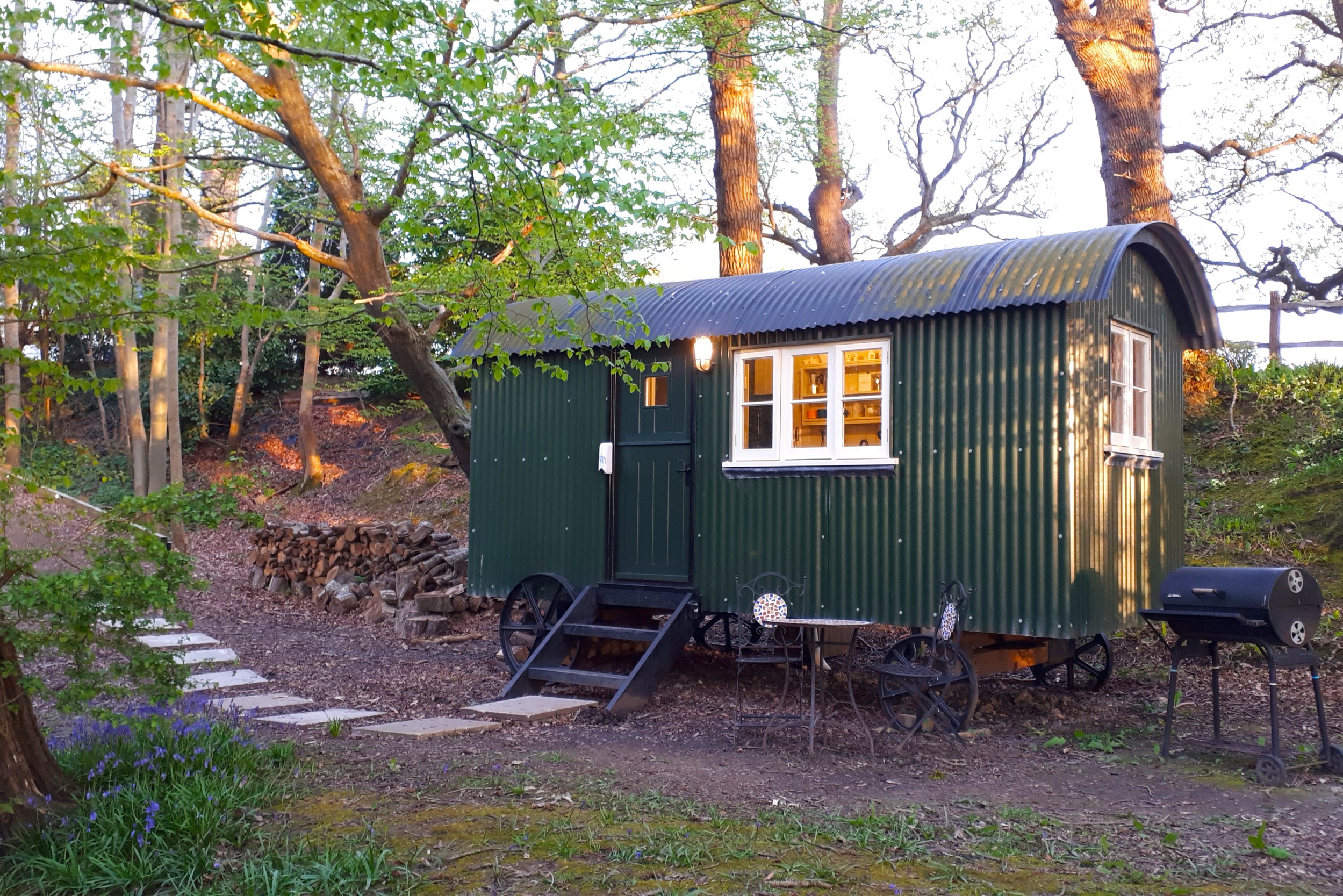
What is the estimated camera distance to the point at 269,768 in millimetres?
5320

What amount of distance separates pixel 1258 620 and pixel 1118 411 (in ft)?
8.03

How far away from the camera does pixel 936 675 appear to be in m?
6.85

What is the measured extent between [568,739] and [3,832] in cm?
326

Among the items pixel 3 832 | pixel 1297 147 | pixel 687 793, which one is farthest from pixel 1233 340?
pixel 3 832

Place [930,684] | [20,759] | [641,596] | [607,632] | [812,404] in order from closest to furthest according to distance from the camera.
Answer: [20,759] < [930,684] < [812,404] < [607,632] < [641,596]

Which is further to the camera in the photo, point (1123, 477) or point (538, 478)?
point (538, 478)

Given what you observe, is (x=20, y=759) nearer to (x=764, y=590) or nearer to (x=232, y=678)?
(x=232, y=678)

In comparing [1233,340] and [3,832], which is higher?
[1233,340]

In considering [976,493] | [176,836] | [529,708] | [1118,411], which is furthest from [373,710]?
[1118,411]

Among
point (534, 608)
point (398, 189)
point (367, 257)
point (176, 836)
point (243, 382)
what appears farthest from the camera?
point (243, 382)

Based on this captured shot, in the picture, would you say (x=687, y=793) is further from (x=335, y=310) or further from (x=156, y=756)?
(x=335, y=310)

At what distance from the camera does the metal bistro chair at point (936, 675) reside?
6918 mm

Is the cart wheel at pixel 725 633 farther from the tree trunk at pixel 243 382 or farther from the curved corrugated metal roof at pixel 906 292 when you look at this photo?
the tree trunk at pixel 243 382

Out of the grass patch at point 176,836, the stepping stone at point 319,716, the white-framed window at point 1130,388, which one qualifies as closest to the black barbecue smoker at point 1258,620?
the white-framed window at point 1130,388
